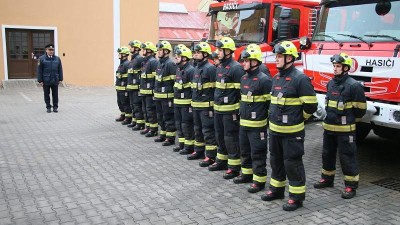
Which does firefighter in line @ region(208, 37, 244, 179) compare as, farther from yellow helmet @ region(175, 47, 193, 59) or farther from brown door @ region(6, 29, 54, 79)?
brown door @ region(6, 29, 54, 79)

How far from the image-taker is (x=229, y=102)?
20.2ft

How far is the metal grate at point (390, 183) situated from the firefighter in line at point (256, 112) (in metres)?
1.85

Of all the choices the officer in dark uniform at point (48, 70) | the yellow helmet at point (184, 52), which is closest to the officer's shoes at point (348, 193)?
the yellow helmet at point (184, 52)

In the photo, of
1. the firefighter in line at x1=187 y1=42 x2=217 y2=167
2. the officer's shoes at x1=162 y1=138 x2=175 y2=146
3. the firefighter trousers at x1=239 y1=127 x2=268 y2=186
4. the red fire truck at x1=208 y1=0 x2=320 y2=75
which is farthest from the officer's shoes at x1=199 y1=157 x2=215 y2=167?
the red fire truck at x1=208 y1=0 x2=320 y2=75

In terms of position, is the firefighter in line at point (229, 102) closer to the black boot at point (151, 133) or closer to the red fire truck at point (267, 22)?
the red fire truck at point (267, 22)

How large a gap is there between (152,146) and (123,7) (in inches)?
555

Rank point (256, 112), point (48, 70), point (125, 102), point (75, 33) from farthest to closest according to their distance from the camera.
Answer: point (75, 33) → point (48, 70) → point (125, 102) → point (256, 112)

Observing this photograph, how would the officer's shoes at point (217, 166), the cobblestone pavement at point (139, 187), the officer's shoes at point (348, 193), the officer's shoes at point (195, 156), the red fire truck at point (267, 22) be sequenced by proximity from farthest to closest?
the red fire truck at point (267, 22) < the officer's shoes at point (195, 156) < the officer's shoes at point (217, 166) < the officer's shoes at point (348, 193) < the cobblestone pavement at point (139, 187)

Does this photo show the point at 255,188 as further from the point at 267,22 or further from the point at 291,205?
the point at 267,22

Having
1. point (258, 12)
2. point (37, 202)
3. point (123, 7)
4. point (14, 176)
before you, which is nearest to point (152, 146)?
point (14, 176)

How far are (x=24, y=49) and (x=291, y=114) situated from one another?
17.2 meters

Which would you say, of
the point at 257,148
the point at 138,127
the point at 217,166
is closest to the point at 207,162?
the point at 217,166

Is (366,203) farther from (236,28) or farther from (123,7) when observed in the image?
(123,7)

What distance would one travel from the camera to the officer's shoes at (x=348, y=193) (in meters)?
5.29
